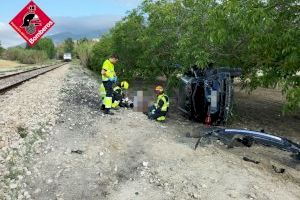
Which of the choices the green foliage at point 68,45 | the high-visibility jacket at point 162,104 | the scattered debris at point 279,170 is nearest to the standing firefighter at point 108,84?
the high-visibility jacket at point 162,104

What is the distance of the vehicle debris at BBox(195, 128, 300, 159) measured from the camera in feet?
32.3

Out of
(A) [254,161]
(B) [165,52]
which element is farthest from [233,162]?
(B) [165,52]

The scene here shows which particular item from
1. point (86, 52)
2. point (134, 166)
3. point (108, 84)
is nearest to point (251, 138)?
point (134, 166)

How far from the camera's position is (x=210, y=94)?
1388 centimetres

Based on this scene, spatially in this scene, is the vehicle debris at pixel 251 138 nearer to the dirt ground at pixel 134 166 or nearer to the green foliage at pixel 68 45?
the dirt ground at pixel 134 166

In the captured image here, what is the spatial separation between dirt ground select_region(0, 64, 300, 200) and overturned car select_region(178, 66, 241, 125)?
91.7 inches

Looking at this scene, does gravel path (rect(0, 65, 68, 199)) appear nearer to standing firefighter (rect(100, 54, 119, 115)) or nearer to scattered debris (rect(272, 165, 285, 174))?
standing firefighter (rect(100, 54, 119, 115))

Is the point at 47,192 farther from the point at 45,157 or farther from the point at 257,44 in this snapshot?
the point at 257,44

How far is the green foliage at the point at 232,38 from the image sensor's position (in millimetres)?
11234

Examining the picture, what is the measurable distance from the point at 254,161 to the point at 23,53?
100m

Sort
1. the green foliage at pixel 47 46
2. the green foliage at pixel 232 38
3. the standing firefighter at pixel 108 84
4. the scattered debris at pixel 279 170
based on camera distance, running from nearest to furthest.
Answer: the scattered debris at pixel 279 170 → the green foliage at pixel 232 38 → the standing firefighter at pixel 108 84 → the green foliage at pixel 47 46

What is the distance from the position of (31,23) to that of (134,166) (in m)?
22.4

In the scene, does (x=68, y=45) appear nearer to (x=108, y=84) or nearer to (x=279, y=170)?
(x=108, y=84)

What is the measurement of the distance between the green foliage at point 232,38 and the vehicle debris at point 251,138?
3.42ft
